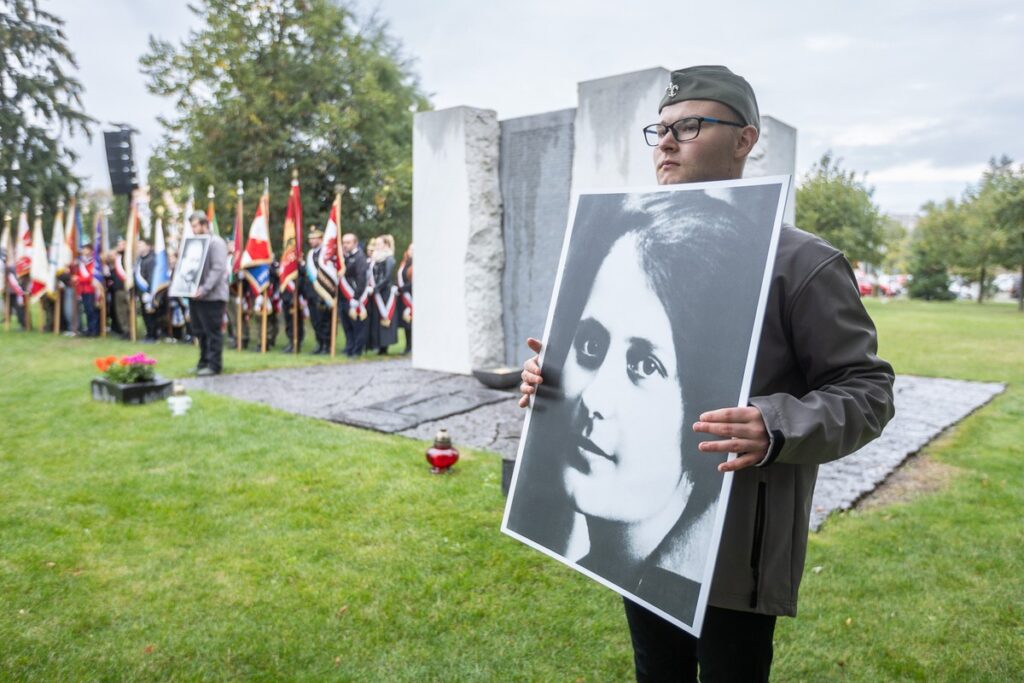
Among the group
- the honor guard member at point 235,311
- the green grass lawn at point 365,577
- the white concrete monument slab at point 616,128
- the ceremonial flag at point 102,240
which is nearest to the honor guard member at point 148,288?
the honor guard member at point 235,311

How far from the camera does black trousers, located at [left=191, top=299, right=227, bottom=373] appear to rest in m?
9.54

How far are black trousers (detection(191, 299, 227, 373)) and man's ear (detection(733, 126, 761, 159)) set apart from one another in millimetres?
8933

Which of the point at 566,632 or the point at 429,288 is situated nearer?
the point at 566,632

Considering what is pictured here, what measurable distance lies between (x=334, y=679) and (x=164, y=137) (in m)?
19.8

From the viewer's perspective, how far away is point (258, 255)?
12.0 metres

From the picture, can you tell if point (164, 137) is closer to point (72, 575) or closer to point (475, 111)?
point (475, 111)

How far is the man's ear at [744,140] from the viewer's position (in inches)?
68.1

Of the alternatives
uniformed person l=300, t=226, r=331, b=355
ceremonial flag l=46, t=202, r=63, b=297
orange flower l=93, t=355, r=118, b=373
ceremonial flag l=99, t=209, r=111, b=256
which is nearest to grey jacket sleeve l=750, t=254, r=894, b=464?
orange flower l=93, t=355, r=118, b=373

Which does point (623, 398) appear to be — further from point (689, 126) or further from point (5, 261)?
point (5, 261)

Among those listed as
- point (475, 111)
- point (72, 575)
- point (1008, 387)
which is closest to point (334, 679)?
point (72, 575)

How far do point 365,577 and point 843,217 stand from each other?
112 feet

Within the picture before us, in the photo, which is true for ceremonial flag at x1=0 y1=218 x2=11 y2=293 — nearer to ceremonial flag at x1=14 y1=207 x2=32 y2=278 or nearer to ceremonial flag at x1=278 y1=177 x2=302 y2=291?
ceremonial flag at x1=14 y1=207 x2=32 y2=278

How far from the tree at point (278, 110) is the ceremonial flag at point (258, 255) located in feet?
21.6

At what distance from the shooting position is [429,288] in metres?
9.71
